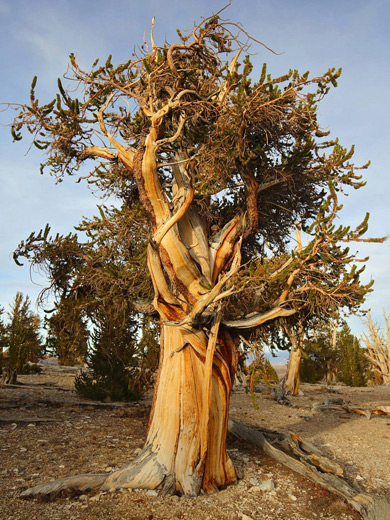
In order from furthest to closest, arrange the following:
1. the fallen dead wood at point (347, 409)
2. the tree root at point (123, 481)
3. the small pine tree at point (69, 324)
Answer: the fallen dead wood at point (347, 409)
the small pine tree at point (69, 324)
the tree root at point (123, 481)

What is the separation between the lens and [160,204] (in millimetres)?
6117

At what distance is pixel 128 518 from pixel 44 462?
2288 millimetres

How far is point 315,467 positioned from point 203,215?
4.39 m

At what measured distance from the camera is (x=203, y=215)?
22.8 ft

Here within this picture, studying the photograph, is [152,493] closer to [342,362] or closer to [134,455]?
[134,455]

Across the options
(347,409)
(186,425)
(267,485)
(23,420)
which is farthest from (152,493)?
(347,409)

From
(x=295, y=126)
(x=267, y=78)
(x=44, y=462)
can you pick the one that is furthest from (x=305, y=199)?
(x=44, y=462)

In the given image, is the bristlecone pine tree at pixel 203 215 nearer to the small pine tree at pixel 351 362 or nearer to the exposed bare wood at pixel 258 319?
the exposed bare wood at pixel 258 319

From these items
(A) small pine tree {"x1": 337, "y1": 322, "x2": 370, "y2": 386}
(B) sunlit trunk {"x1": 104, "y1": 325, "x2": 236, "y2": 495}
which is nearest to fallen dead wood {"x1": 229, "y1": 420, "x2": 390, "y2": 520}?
(B) sunlit trunk {"x1": 104, "y1": 325, "x2": 236, "y2": 495}

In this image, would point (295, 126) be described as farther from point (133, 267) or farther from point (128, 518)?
point (128, 518)

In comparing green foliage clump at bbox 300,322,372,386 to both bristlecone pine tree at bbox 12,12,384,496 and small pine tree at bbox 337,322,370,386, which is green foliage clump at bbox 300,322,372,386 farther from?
bristlecone pine tree at bbox 12,12,384,496

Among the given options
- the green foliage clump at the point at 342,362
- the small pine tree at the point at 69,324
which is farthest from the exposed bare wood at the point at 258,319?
the green foliage clump at the point at 342,362

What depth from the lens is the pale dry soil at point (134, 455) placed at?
4.64m

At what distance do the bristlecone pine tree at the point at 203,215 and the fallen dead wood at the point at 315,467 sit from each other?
119 centimetres
